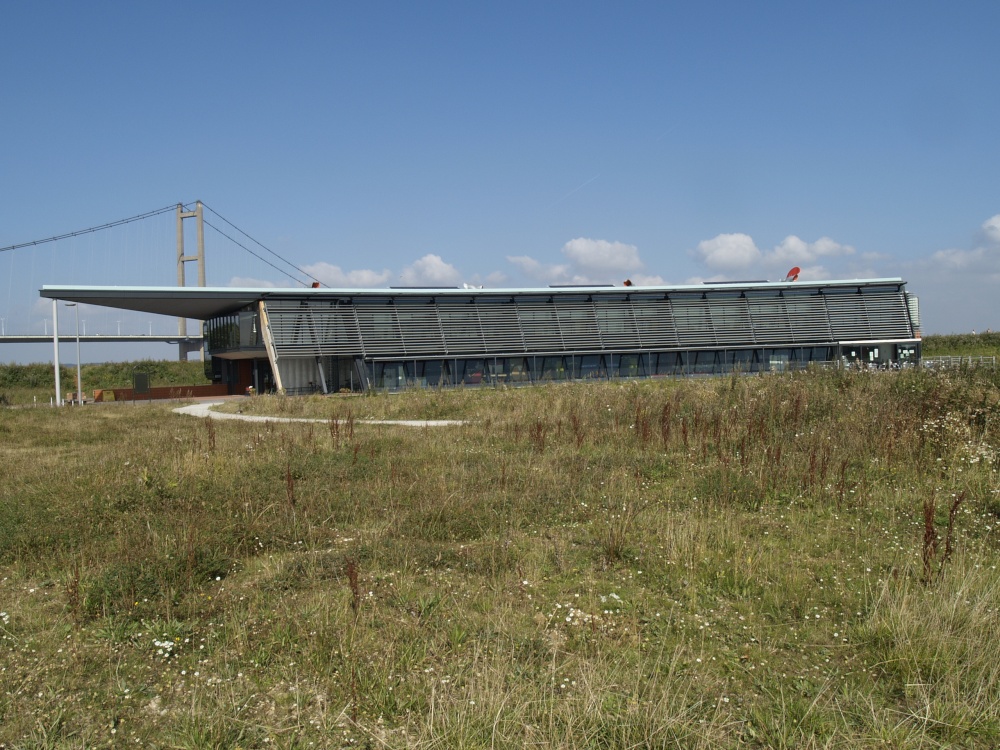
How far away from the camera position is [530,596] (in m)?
5.65

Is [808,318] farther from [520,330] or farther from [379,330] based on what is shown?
[379,330]

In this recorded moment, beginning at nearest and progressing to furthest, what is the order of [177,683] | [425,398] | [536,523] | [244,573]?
1. [177,683]
2. [244,573]
3. [536,523]
4. [425,398]

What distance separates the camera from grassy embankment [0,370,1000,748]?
3.85 meters

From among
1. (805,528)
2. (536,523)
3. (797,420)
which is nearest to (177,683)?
(536,523)

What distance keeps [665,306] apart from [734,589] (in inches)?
1491

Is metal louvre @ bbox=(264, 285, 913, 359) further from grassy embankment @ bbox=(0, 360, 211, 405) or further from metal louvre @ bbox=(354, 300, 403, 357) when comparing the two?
grassy embankment @ bbox=(0, 360, 211, 405)

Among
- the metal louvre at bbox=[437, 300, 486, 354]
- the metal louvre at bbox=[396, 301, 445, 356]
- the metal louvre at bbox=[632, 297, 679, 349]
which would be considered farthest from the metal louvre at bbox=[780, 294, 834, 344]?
the metal louvre at bbox=[396, 301, 445, 356]

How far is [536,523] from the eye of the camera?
780 centimetres

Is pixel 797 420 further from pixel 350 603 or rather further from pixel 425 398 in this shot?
pixel 425 398

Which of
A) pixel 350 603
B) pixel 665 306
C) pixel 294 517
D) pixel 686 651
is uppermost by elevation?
pixel 665 306

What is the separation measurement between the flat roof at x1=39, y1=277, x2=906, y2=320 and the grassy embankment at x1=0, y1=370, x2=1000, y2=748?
24.9 meters

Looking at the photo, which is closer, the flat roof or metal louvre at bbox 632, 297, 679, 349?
the flat roof

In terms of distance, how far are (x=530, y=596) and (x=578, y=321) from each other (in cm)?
3597

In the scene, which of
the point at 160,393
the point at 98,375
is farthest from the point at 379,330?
the point at 98,375
